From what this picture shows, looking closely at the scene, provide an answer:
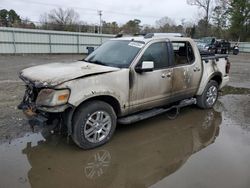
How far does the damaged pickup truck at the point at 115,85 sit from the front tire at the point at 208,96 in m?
0.22

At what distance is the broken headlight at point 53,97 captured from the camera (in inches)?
135

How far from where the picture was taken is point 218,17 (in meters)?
43.9

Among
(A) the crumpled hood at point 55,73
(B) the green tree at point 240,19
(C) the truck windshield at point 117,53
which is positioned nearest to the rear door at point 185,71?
(C) the truck windshield at point 117,53

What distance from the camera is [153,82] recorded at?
4570mm

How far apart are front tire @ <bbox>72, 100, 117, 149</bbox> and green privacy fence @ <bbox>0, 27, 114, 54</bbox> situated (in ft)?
57.3

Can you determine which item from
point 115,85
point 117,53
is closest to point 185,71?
point 117,53

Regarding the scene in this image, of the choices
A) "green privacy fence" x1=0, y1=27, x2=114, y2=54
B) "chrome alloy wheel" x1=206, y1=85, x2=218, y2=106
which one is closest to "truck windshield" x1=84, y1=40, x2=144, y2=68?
"chrome alloy wheel" x1=206, y1=85, x2=218, y2=106

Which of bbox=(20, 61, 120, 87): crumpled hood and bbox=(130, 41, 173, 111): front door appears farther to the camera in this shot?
bbox=(130, 41, 173, 111): front door

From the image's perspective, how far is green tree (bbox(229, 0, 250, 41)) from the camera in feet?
130

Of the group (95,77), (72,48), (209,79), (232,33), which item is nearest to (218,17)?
(232,33)

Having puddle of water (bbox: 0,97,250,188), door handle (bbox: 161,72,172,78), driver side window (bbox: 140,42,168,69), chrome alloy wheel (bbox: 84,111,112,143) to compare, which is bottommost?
puddle of water (bbox: 0,97,250,188)

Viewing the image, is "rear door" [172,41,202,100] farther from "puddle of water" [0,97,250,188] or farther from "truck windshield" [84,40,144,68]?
"truck windshield" [84,40,144,68]

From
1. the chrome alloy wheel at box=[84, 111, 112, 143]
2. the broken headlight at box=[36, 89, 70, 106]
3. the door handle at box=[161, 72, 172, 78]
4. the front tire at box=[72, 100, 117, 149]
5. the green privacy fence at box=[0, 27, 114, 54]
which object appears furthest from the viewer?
the green privacy fence at box=[0, 27, 114, 54]

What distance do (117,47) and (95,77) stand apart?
4.20ft
